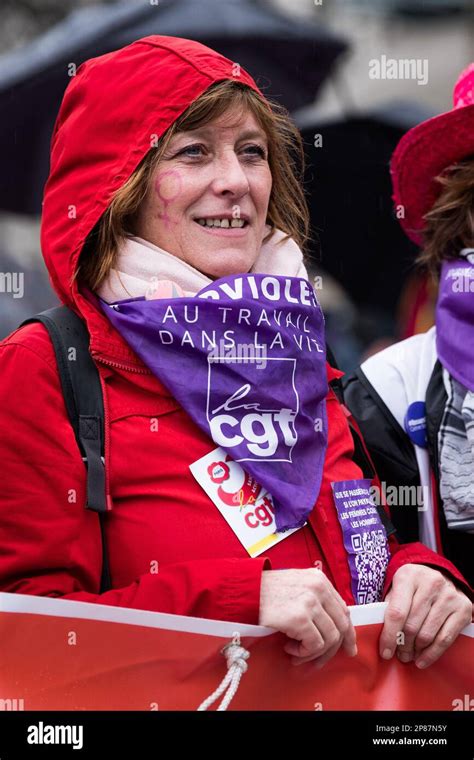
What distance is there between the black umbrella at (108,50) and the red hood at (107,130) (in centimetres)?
238

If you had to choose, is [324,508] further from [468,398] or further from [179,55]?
[179,55]

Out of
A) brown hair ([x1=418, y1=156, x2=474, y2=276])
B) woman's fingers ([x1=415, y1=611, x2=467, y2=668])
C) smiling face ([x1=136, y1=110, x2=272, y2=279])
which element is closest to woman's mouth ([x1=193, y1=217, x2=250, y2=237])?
smiling face ([x1=136, y1=110, x2=272, y2=279])

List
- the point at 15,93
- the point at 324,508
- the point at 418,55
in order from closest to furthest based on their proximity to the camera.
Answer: the point at 324,508, the point at 15,93, the point at 418,55

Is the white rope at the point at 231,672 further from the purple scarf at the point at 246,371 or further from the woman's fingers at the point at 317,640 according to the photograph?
the purple scarf at the point at 246,371

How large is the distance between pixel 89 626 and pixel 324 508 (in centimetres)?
67

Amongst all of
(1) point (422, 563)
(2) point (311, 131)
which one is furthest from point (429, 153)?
(2) point (311, 131)

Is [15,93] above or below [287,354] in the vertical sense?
above

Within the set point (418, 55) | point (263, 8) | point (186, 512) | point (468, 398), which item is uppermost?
point (418, 55)

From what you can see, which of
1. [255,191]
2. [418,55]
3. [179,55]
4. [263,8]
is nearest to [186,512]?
[255,191]

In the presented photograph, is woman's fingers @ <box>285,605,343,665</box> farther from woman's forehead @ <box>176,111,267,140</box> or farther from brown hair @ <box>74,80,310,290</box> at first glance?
woman's forehead @ <box>176,111,267,140</box>

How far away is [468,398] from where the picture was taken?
3109 mm

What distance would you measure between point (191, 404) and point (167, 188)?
57cm

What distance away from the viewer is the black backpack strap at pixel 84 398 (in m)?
2.38

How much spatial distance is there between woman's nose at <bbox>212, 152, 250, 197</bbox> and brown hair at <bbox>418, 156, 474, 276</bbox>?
2.90ft
